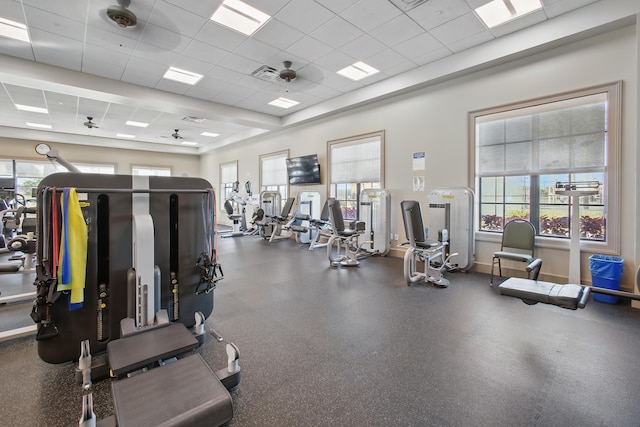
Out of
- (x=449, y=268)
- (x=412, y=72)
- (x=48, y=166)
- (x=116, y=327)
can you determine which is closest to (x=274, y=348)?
(x=116, y=327)

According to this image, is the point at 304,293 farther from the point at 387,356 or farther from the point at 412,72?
the point at 412,72

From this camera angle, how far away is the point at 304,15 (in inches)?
146

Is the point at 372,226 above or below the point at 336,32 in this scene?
below

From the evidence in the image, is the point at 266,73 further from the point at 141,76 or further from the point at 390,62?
the point at 141,76

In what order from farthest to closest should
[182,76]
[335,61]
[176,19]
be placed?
[182,76] < [335,61] < [176,19]

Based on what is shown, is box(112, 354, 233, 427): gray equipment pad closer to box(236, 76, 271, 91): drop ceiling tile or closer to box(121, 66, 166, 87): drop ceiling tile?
box(236, 76, 271, 91): drop ceiling tile

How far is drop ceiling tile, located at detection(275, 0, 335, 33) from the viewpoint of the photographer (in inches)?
138

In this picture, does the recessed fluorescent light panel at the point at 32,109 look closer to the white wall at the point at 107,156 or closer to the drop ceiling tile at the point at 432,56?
the white wall at the point at 107,156

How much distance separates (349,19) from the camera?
12.5ft

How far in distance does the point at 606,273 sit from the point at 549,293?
1.97 meters

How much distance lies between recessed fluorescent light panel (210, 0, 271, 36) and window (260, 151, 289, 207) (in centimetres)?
476

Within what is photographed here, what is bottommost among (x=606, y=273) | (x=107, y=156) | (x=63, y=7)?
(x=606, y=273)

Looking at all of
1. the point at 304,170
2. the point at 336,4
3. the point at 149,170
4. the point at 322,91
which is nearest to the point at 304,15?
the point at 336,4

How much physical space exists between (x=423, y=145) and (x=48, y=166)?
42.5 feet
